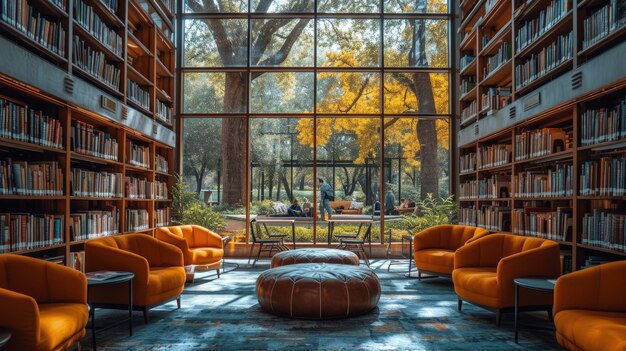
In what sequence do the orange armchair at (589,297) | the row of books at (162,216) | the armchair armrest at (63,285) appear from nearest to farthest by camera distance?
the orange armchair at (589,297) < the armchair armrest at (63,285) < the row of books at (162,216)

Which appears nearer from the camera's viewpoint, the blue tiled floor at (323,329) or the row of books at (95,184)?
the blue tiled floor at (323,329)

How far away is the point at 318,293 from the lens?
487 cm

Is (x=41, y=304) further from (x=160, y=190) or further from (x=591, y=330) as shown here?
(x=160, y=190)

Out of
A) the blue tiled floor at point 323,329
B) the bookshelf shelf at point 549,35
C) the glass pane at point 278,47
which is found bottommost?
the blue tiled floor at point 323,329

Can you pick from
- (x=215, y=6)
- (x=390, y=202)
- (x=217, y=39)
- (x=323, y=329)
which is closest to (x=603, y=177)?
(x=323, y=329)

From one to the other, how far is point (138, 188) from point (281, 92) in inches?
145

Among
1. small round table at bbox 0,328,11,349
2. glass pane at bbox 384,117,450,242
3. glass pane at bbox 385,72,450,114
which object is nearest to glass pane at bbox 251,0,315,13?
glass pane at bbox 385,72,450,114

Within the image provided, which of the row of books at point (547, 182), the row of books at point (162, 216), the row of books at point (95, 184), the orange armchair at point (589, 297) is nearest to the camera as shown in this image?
the orange armchair at point (589, 297)

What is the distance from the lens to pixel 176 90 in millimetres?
9914

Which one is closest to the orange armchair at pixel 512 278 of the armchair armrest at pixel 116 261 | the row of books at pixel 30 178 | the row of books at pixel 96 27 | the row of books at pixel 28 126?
the armchair armrest at pixel 116 261

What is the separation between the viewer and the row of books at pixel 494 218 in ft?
23.1

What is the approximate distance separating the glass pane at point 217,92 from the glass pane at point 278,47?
1.80 ft

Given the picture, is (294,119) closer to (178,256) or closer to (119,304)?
(178,256)

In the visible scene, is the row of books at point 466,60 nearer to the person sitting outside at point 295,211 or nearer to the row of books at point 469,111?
the row of books at point 469,111
